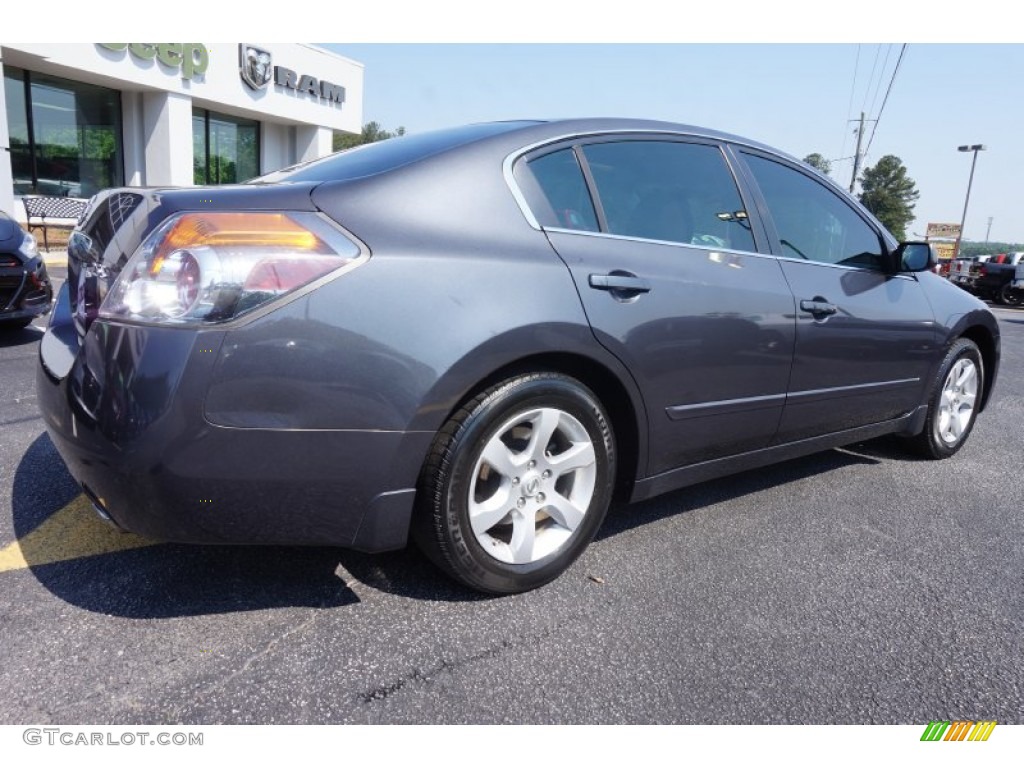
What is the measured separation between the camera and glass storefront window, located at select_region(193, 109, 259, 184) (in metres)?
19.3

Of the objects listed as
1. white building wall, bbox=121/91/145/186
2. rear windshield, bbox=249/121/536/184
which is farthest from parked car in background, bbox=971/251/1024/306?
white building wall, bbox=121/91/145/186

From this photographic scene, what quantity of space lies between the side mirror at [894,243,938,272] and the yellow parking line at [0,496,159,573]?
10.9 feet

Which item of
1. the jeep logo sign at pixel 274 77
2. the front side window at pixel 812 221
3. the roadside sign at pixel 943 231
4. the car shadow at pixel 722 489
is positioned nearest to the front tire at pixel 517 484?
the car shadow at pixel 722 489

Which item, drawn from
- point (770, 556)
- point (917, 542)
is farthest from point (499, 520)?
point (917, 542)

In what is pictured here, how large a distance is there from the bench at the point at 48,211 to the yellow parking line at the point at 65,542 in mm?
12959

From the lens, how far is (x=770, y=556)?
2693mm

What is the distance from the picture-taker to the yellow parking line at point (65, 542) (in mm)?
2311

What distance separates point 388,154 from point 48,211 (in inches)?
597

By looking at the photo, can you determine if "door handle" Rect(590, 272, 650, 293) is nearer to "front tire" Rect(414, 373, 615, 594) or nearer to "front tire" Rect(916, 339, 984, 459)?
"front tire" Rect(414, 373, 615, 594)

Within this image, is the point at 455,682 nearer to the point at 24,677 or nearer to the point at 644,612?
the point at 644,612

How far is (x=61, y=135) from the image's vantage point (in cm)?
1568

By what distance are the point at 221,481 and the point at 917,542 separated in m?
2.56

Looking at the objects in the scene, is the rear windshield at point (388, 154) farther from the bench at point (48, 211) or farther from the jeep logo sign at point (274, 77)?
the jeep logo sign at point (274, 77)

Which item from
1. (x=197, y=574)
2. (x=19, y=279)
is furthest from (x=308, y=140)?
(x=197, y=574)
